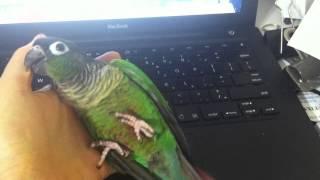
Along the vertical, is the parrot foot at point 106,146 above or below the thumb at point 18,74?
below

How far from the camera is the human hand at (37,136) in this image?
0.32 meters

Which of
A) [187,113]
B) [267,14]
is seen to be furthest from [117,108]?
[267,14]

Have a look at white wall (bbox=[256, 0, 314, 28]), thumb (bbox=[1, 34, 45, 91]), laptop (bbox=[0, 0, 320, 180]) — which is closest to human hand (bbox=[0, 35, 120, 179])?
thumb (bbox=[1, 34, 45, 91])

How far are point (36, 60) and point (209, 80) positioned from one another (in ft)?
0.80

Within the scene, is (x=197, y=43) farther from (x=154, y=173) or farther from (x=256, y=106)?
(x=154, y=173)

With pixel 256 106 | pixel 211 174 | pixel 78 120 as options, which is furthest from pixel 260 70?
pixel 78 120

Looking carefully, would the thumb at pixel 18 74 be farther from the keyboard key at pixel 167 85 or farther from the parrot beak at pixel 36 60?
the keyboard key at pixel 167 85

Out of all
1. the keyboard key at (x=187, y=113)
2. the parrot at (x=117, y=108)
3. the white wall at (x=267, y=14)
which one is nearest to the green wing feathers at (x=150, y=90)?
the parrot at (x=117, y=108)

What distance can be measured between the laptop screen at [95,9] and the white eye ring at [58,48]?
218 mm

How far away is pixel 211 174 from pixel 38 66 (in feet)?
0.64

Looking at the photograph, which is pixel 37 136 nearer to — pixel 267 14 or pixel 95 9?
pixel 95 9

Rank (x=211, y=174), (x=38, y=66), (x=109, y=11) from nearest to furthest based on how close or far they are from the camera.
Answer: (x=38, y=66), (x=211, y=174), (x=109, y=11)

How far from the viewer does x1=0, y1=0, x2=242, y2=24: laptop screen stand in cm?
53

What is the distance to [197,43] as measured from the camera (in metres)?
0.57
